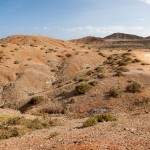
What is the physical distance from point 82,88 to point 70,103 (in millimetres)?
2551

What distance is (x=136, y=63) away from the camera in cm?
4500

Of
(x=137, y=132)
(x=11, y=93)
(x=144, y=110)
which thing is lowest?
(x=11, y=93)

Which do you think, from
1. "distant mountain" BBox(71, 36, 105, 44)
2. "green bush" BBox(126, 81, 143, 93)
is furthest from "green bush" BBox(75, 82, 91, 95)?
"distant mountain" BBox(71, 36, 105, 44)

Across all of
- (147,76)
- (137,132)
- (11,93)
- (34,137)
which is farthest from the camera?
(11,93)

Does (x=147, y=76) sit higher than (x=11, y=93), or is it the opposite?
(x=147, y=76)

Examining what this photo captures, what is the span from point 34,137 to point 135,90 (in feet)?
50.7

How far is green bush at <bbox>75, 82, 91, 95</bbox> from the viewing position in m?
33.8

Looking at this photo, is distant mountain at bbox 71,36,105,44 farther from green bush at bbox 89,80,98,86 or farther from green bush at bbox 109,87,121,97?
green bush at bbox 109,87,121,97

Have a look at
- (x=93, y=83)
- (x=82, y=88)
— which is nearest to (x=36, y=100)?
(x=82, y=88)

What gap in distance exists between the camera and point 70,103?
32156mm

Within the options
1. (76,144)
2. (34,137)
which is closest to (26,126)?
(34,137)

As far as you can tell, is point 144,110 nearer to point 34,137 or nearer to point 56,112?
point 56,112

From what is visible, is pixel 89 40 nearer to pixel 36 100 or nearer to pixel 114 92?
pixel 36 100

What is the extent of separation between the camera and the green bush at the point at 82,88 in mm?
33781
